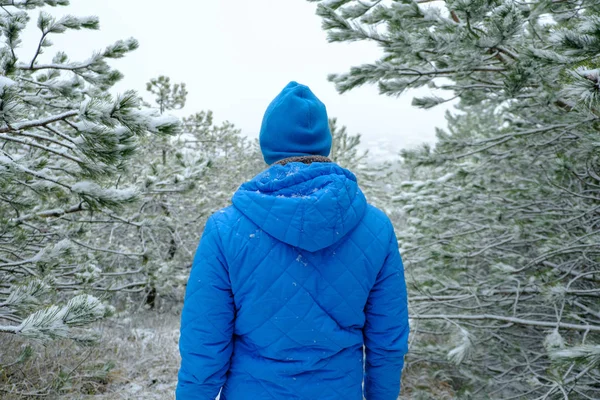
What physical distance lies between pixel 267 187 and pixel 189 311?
1.90 ft

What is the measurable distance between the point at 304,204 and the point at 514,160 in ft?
16.4

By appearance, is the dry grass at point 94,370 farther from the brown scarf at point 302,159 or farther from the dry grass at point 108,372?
the brown scarf at point 302,159

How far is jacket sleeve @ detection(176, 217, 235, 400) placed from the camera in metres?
1.50

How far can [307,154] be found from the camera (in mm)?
1632

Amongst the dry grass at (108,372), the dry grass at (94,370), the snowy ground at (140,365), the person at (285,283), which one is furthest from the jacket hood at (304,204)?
the snowy ground at (140,365)

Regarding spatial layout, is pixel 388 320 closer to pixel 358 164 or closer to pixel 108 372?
pixel 108 372

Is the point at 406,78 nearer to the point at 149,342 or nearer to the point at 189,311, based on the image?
the point at 189,311

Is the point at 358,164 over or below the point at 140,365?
below

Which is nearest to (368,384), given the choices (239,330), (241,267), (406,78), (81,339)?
(239,330)

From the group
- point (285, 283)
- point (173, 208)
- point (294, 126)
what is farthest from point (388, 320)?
point (173, 208)

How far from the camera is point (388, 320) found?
1.66 metres

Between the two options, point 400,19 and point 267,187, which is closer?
point 267,187

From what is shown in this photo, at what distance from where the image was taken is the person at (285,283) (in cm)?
146

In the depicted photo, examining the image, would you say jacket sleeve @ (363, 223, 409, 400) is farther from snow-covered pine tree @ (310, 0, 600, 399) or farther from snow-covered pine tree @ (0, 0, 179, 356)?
snow-covered pine tree @ (0, 0, 179, 356)
